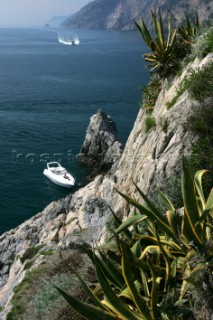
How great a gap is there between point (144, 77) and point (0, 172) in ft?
195

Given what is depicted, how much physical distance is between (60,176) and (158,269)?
37615 millimetres

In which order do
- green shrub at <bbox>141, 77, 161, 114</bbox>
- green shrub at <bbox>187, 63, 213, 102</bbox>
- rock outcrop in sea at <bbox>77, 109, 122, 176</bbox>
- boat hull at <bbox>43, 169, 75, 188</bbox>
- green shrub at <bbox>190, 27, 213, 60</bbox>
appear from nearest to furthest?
green shrub at <bbox>187, 63, 213, 102</bbox> < green shrub at <bbox>190, 27, 213, 60</bbox> < green shrub at <bbox>141, 77, 161, 114</bbox> < boat hull at <bbox>43, 169, 75, 188</bbox> < rock outcrop in sea at <bbox>77, 109, 122, 176</bbox>

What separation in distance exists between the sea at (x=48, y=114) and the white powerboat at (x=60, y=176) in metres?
0.71

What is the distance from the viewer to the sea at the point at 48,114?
41.7 metres

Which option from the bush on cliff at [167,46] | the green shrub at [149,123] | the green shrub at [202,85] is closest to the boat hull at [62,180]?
the bush on cliff at [167,46]

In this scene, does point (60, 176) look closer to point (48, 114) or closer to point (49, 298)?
point (48, 114)

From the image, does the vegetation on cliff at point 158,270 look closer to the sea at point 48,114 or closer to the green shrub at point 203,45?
the green shrub at point 203,45

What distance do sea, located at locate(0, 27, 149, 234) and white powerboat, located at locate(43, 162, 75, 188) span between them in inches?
28.0

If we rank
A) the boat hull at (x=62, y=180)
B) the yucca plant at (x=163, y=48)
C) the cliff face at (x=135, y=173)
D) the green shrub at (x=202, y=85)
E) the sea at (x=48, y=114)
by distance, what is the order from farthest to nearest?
the boat hull at (x=62, y=180) → the sea at (x=48, y=114) → the yucca plant at (x=163, y=48) → the cliff face at (x=135, y=173) → the green shrub at (x=202, y=85)

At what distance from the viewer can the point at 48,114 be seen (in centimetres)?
6600

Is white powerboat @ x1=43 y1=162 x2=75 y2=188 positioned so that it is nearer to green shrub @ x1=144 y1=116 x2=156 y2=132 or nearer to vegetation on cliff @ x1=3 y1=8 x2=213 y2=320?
green shrub @ x1=144 y1=116 x2=156 y2=132

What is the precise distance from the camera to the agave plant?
5477mm

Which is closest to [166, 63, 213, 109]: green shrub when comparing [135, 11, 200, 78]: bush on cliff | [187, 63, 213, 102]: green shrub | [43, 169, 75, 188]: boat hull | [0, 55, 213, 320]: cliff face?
[187, 63, 213, 102]: green shrub

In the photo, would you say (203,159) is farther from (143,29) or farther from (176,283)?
(143,29)
